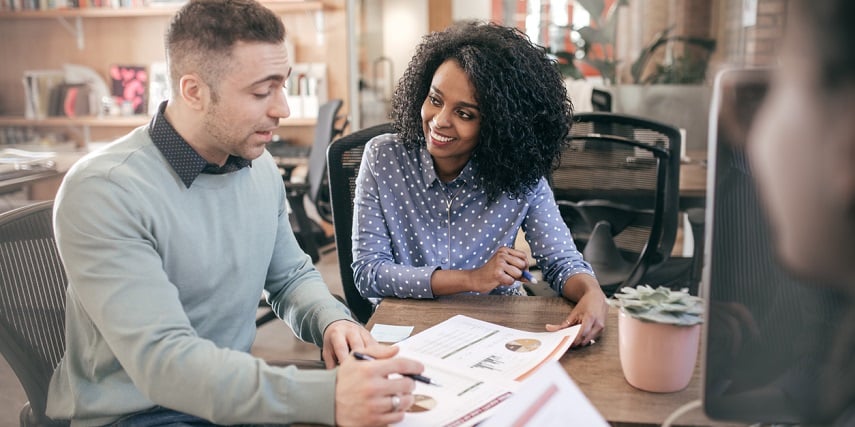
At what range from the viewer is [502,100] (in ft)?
4.92

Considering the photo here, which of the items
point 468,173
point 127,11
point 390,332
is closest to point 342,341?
point 390,332

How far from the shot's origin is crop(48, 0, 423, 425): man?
0.87 metres

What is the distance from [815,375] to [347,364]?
0.52m

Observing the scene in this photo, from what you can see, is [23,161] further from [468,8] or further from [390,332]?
[468,8]

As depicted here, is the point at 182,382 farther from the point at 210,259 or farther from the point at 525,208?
the point at 525,208

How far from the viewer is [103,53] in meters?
4.77

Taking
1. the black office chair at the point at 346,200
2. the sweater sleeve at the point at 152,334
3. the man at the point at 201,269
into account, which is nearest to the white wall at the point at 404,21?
the black office chair at the point at 346,200

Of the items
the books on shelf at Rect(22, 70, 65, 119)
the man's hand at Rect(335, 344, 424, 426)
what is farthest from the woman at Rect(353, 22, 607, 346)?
the books on shelf at Rect(22, 70, 65, 119)

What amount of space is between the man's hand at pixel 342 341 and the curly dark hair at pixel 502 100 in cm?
51

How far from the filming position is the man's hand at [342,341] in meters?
1.09

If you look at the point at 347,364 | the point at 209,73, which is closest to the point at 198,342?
the point at 347,364

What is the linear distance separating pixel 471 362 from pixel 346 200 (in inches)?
31.4

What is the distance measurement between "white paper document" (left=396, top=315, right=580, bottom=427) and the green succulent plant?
149 millimetres

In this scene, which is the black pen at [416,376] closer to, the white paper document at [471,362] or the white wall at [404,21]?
the white paper document at [471,362]
